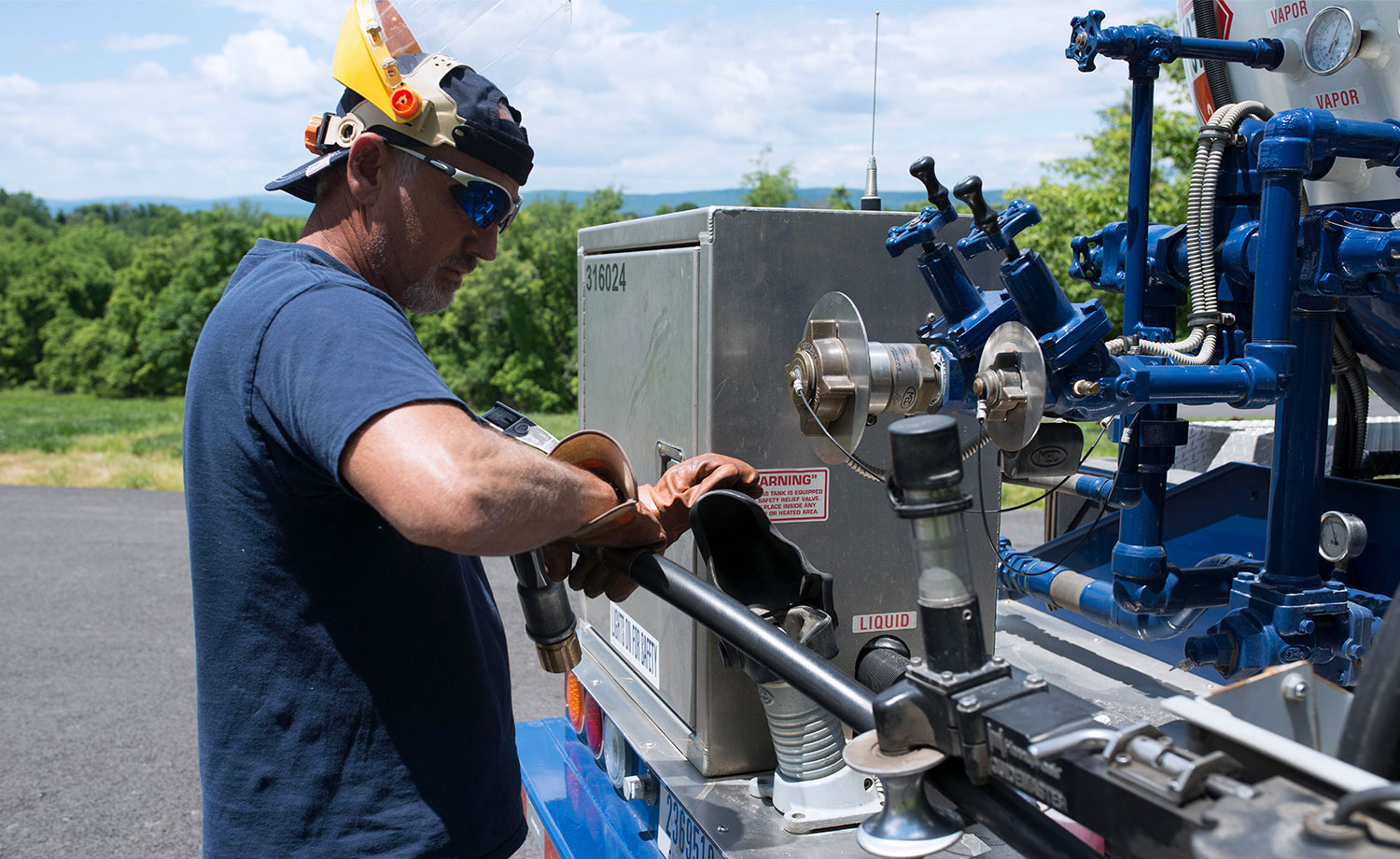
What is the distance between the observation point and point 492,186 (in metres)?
1.82

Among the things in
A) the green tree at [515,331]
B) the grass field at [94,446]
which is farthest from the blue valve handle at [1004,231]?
the green tree at [515,331]

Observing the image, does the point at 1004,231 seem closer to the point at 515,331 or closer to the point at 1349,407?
the point at 1349,407

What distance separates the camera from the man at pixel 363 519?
1.41 m

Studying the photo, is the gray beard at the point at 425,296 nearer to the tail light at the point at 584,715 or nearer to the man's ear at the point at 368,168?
the man's ear at the point at 368,168

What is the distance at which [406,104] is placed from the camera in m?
1.73

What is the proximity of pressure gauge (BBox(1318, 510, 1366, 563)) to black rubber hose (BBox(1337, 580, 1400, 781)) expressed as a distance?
62.9 inches

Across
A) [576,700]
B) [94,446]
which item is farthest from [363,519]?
[94,446]

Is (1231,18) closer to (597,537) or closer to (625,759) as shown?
(597,537)

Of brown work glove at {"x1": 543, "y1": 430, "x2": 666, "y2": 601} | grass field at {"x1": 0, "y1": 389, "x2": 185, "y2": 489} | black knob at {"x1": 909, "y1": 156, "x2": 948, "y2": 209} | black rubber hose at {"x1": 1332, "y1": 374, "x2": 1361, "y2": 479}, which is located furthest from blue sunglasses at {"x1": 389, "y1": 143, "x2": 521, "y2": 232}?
grass field at {"x1": 0, "y1": 389, "x2": 185, "y2": 489}

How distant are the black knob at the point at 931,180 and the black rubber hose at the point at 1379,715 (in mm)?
1177

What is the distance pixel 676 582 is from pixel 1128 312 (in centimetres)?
152

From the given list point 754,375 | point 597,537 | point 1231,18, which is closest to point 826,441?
point 754,375

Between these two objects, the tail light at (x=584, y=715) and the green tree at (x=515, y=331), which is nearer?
the tail light at (x=584, y=715)

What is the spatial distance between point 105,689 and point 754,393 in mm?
5322
